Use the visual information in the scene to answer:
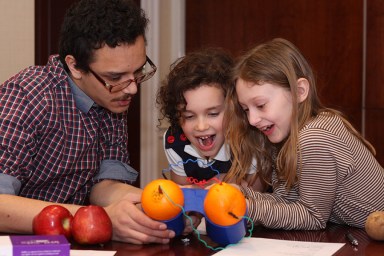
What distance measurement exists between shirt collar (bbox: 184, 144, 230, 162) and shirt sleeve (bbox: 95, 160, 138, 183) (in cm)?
22

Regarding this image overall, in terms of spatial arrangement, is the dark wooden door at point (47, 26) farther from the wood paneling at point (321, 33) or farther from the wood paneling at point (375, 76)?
the wood paneling at point (375, 76)

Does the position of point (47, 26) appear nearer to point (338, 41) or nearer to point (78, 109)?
point (78, 109)

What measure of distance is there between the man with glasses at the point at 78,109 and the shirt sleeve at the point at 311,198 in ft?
1.62

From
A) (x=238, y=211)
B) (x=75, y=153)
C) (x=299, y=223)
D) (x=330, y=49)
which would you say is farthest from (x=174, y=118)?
(x=330, y=49)

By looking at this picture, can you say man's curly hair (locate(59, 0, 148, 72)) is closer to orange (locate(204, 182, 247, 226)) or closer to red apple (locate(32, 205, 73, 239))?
red apple (locate(32, 205, 73, 239))

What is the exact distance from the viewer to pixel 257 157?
2.01 meters

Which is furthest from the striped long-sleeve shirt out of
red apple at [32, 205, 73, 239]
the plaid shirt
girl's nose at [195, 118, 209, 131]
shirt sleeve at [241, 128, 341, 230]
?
the plaid shirt

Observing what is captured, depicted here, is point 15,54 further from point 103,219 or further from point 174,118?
point 103,219

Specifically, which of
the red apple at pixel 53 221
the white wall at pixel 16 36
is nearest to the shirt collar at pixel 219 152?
the red apple at pixel 53 221

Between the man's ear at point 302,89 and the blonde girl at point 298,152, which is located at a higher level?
the man's ear at point 302,89

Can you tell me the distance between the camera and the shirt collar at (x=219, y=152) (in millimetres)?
2202

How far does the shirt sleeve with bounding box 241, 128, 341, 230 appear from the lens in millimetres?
1701

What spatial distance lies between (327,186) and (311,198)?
2.2 inches

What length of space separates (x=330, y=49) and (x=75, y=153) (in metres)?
1.89
